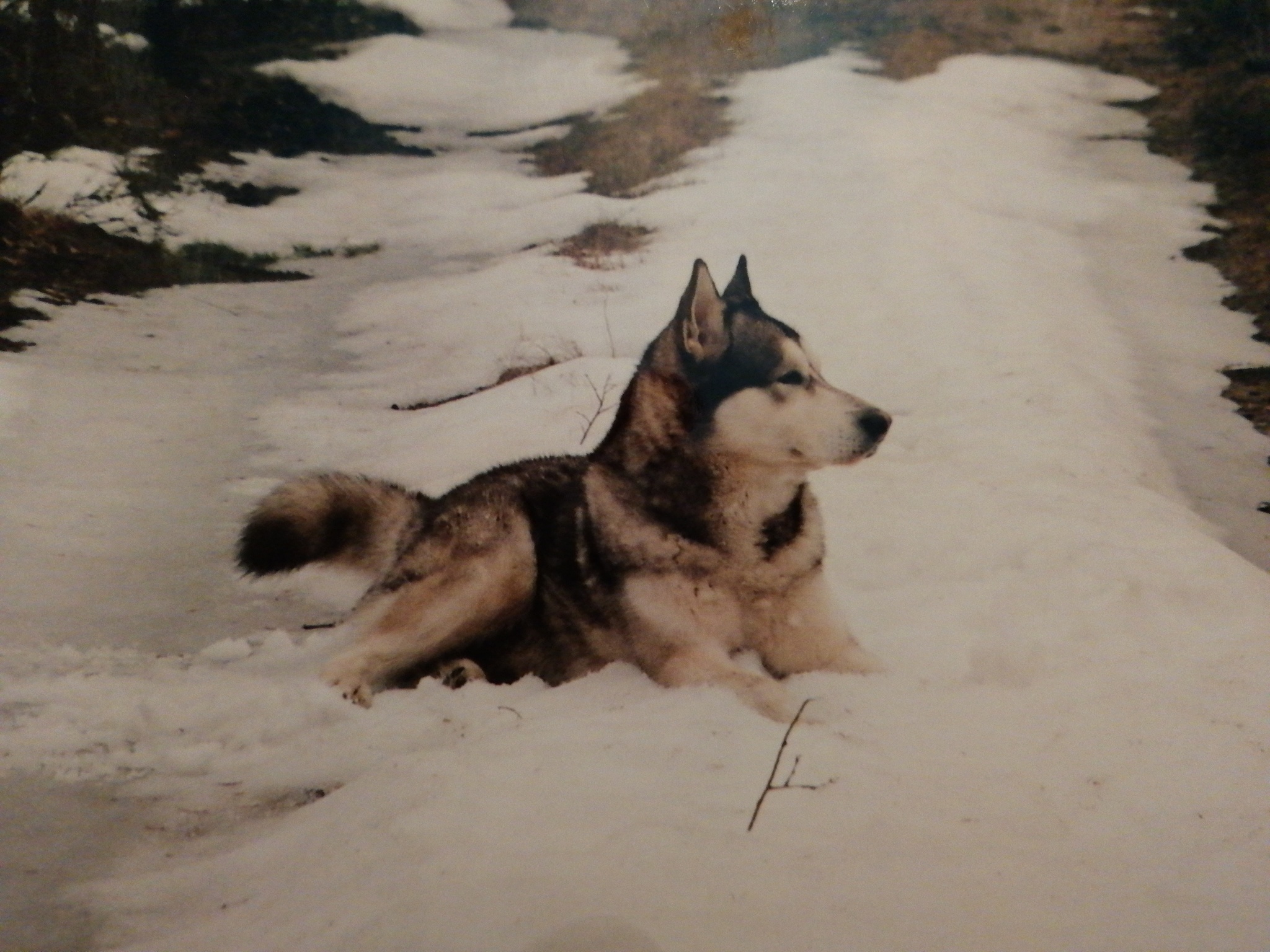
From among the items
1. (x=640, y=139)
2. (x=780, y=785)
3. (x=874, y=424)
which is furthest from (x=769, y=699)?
(x=640, y=139)

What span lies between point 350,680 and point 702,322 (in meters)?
1.17

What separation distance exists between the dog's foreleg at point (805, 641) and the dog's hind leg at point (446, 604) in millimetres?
646

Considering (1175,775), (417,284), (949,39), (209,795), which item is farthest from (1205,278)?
(209,795)

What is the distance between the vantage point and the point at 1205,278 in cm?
266

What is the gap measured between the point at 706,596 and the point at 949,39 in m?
2.75

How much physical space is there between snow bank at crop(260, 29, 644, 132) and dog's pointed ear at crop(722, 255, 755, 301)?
1.33 meters

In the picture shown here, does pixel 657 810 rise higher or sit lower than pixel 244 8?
lower

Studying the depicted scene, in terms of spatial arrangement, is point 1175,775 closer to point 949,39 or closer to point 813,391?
point 813,391

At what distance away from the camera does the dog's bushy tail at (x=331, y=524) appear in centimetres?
187

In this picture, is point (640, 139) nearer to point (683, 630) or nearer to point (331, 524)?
point (331, 524)

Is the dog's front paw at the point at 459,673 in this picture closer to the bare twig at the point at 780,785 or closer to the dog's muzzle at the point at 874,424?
the bare twig at the point at 780,785

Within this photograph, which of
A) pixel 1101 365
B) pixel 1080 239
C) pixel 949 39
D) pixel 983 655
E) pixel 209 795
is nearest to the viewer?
pixel 209 795

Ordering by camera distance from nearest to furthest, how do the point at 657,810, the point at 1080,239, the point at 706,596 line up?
1. the point at 657,810
2. the point at 706,596
3. the point at 1080,239

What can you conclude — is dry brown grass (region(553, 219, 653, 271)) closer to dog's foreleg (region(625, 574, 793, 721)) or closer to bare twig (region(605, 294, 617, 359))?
bare twig (region(605, 294, 617, 359))
